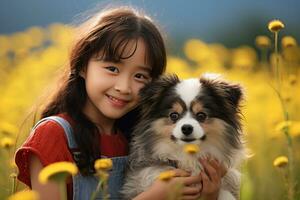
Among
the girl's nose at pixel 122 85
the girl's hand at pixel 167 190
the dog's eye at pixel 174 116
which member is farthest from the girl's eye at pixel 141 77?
the girl's hand at pixel 167 190

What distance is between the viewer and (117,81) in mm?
3779

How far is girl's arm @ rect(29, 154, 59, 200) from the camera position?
3.56 m

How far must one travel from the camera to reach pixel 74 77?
13.1 ft

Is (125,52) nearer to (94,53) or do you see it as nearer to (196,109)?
(94,53)

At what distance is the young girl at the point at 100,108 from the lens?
3.61 metres

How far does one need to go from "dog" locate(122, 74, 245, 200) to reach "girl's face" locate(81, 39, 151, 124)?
0.07 meters

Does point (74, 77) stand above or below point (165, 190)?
above

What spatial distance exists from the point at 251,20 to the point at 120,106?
830 centimetres

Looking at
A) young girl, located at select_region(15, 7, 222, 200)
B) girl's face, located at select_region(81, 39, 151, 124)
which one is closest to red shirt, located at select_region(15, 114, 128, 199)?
young girl, located at select_region(15, 7, 222, 200)

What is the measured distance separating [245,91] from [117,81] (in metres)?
0.69

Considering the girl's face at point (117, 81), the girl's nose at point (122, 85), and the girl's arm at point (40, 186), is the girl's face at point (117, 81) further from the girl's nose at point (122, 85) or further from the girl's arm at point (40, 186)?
the girl's arm at point (40, 186)

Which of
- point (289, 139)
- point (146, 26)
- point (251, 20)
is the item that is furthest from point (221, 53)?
point (289, 139)

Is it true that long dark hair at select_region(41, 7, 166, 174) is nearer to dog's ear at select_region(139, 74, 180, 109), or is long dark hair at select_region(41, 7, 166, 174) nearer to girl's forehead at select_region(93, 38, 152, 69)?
girl's forehead at select_region(93, 38, 152, 69)

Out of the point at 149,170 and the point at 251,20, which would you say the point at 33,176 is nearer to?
the point at 149,170
